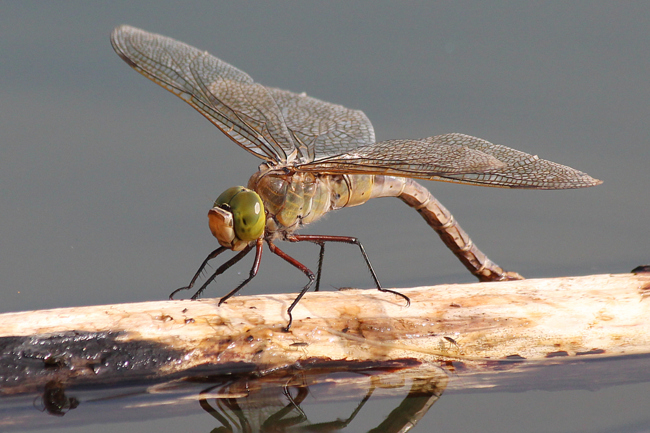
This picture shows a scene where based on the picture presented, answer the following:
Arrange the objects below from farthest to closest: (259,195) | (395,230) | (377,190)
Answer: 1. (395,230)
2. (377,190)
3. (259,195)

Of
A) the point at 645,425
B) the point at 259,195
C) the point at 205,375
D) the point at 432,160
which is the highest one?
the point at 432,160

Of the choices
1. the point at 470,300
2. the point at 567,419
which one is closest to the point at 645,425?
the point at 567,419

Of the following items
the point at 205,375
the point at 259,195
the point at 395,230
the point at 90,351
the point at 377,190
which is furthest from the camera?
the point at 395,230

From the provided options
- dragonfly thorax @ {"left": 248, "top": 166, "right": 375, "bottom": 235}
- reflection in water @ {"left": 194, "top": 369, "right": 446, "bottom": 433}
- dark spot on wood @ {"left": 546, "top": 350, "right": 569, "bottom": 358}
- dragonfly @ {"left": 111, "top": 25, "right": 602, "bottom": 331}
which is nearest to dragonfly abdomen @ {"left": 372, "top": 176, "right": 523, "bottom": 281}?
dragonfly @ {"left": 111, "top": 25, "right": 602, "bottom": 331}

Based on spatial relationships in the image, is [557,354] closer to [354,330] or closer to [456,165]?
[354,330]

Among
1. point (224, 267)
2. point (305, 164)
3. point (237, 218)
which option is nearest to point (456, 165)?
point (305, 164)

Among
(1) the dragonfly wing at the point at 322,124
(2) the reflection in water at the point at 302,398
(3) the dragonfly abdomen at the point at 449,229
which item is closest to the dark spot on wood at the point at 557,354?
(2) the reflection in water at the point at 302,398

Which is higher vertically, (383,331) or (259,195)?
(259,195)

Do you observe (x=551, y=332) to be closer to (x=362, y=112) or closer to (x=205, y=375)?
(x=205, y=375)
